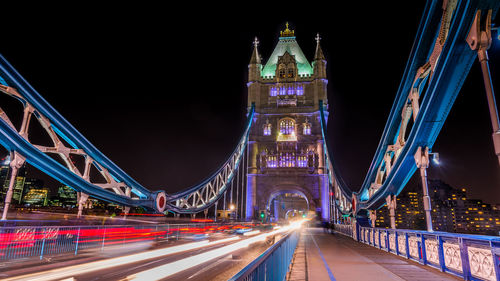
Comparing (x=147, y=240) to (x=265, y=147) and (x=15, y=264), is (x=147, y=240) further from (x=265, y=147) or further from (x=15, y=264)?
(x=265, y=147)

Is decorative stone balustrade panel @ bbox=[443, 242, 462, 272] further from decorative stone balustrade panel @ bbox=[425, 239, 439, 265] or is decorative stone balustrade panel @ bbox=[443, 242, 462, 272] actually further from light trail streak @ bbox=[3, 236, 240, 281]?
light trail streak @ bbox=[3, 236, 240, 281]

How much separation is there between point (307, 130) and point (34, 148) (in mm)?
41789

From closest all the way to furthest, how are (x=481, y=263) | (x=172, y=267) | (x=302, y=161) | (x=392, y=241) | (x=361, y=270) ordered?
(x=481, y=263)
(x=361, y=270)
(x=172, y=267)
(x=392, y=241)
(x=302, y=161)

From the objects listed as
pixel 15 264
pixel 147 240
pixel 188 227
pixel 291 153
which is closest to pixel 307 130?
pixel 291 153

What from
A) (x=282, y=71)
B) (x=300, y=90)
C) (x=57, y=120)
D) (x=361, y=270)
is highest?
(x=282, y=71)

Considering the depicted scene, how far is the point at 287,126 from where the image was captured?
167ft

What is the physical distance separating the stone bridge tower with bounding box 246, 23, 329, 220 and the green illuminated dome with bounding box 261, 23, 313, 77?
18 centimetres

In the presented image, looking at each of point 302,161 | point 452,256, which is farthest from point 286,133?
point 452,256

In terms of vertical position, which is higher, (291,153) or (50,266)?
(291,153)

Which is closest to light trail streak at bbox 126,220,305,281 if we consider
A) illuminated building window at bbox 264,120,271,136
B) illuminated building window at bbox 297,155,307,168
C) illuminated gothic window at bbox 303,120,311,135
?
illuminated building window at bbox 297,155,307,168

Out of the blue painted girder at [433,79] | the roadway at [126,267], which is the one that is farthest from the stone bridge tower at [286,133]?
the roadway at [126,267]

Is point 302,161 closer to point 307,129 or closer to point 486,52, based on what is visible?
point 307,129

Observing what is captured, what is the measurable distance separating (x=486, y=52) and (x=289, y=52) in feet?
177

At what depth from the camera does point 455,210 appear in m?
117
